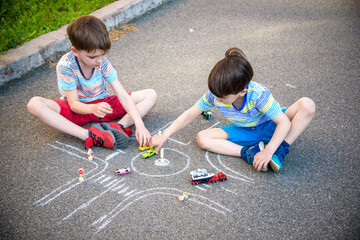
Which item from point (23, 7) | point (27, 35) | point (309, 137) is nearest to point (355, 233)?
A: point (309, 137)

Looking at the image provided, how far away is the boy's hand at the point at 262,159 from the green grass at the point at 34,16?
3.18 metres

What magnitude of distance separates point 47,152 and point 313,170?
2065 mm

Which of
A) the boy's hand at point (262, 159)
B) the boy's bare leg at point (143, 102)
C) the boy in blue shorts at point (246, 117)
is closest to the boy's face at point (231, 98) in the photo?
the boy in blue shorts at point (246, 117)

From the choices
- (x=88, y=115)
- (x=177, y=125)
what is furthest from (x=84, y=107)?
(x=177, y=125)

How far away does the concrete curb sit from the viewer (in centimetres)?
390

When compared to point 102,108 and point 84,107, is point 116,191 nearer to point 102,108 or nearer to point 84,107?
point 102,108

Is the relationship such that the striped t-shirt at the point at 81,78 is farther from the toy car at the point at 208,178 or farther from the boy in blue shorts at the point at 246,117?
the toy car at the point at 208,178

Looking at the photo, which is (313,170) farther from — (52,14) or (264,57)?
(52,14)

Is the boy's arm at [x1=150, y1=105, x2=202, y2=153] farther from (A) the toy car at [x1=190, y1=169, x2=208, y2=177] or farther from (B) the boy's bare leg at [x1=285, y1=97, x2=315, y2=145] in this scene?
(B) the boy's bare leg at [x1=285, y1=97, x2=315, y2=145]

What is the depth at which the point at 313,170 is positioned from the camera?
105 inches

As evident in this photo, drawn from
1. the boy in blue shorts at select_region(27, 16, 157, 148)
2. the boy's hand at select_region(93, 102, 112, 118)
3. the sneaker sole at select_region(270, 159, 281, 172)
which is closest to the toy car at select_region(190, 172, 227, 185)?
the sneaker sole at select_region(270, 159, 281, 172)

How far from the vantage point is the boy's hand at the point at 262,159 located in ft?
8.34

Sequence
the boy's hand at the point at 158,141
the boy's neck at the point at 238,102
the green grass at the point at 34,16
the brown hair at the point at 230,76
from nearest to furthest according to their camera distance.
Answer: the brown hair at the point at 230,76 < the boy's neck at the point at 238,102 < the boy's hand at the point at 158,141 < the green grass at the point at 34,16

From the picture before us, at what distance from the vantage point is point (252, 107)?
2.63m
